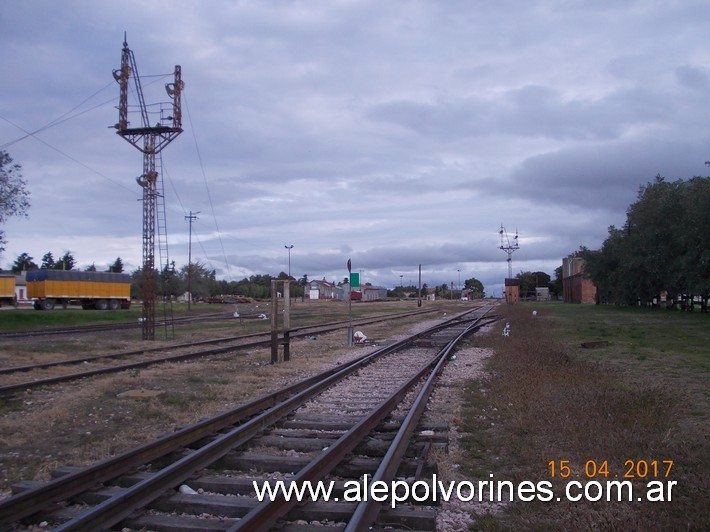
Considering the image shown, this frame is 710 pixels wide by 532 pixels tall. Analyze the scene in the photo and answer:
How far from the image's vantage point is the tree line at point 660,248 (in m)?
38.1

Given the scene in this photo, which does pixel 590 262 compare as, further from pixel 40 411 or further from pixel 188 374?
pixel 40 411

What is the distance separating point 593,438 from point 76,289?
5624 cm

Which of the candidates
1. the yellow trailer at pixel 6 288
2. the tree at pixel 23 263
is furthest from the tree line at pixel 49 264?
the yellow trailer at pixel 6 288

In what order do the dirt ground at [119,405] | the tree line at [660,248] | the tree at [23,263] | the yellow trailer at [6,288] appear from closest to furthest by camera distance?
the dirt ground at [119,405]
the tree line at [660,248]
the yellow trailer at [6,288]
the tree at [23,263]

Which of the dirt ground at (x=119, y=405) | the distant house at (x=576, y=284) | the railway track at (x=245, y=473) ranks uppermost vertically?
the distant house at (x=576, y=284)

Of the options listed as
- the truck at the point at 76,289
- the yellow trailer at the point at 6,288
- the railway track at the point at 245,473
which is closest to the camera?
the railway track at the point at 245,473

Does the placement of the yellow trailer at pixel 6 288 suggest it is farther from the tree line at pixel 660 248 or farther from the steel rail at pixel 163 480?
the steel rail at pixel 163 480

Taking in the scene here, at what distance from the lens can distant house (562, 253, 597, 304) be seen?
107250 mm

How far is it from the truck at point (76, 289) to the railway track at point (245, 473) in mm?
51213

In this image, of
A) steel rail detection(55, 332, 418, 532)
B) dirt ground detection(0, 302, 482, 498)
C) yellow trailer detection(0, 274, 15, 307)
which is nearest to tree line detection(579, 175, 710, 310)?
dirt ground detection(0, 302, 482, 498)

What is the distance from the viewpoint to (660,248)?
168 feet

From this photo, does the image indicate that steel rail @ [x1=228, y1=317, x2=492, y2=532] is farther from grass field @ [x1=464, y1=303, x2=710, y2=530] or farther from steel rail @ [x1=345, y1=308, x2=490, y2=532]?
grass field @ [x1=464, y1=303, x2=710, y2=530]

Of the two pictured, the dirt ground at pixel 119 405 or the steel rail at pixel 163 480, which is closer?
the steel rail at pixel 163 480

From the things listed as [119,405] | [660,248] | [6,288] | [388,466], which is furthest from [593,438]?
[6,288]
